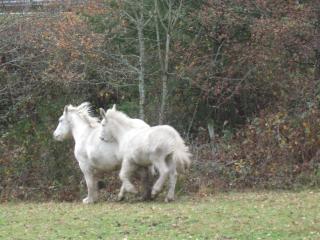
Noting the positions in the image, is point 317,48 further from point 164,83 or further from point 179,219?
point 179,219

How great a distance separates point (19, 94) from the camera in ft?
73.5

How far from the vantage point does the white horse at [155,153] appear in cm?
1493

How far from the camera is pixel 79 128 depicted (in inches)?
666

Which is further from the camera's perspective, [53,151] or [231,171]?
[53,151]

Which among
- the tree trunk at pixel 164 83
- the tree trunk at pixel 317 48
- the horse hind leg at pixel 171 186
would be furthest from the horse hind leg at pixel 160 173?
the tree trunk at pixel 317 48

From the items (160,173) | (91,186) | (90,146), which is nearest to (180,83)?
(90,146)

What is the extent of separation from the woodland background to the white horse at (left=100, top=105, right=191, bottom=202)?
7.05ft

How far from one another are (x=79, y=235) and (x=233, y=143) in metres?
8.47

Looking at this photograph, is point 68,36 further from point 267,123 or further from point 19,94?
point 267,123

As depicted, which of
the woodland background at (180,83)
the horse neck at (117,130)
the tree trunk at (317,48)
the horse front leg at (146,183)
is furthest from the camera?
the tree trunk at (317,48)

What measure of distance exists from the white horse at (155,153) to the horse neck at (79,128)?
112 centimetres

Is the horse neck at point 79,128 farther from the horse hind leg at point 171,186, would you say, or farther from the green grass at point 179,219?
the horse hind leg at point 171,186

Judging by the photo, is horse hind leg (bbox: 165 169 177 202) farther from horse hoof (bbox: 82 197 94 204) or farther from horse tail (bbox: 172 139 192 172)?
horse hoof (bbox: 82 197 94 204)

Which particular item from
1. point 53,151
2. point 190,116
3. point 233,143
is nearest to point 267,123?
point 233,143
